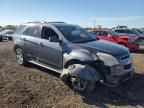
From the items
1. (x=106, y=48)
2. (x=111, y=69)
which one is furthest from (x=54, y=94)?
(x=106, y=48)

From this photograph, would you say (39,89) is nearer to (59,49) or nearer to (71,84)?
(71,84)

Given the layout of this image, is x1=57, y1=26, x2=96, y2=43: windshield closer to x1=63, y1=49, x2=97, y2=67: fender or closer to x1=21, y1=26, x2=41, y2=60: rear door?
x1=63, y1=49, x2=97, y2=67: fender

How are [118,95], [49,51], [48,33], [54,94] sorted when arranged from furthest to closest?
[48,33] → [49,51] → [118,95] → [54,94]

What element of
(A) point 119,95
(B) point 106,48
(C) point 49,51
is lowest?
(A) point 119,95

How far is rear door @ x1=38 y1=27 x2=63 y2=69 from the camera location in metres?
6.95

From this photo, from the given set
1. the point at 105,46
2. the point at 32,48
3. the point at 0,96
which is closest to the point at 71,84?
the point at 105,46

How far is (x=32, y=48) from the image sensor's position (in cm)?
820

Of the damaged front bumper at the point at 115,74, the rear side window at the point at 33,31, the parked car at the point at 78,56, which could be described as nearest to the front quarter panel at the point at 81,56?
the parked car at the point at 78,56

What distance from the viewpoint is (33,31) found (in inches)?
330

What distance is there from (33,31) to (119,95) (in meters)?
4.08

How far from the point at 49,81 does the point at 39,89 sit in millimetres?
725

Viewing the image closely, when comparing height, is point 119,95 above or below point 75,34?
below

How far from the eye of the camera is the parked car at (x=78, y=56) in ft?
19.5

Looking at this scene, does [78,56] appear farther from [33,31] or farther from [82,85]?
[33,31]
